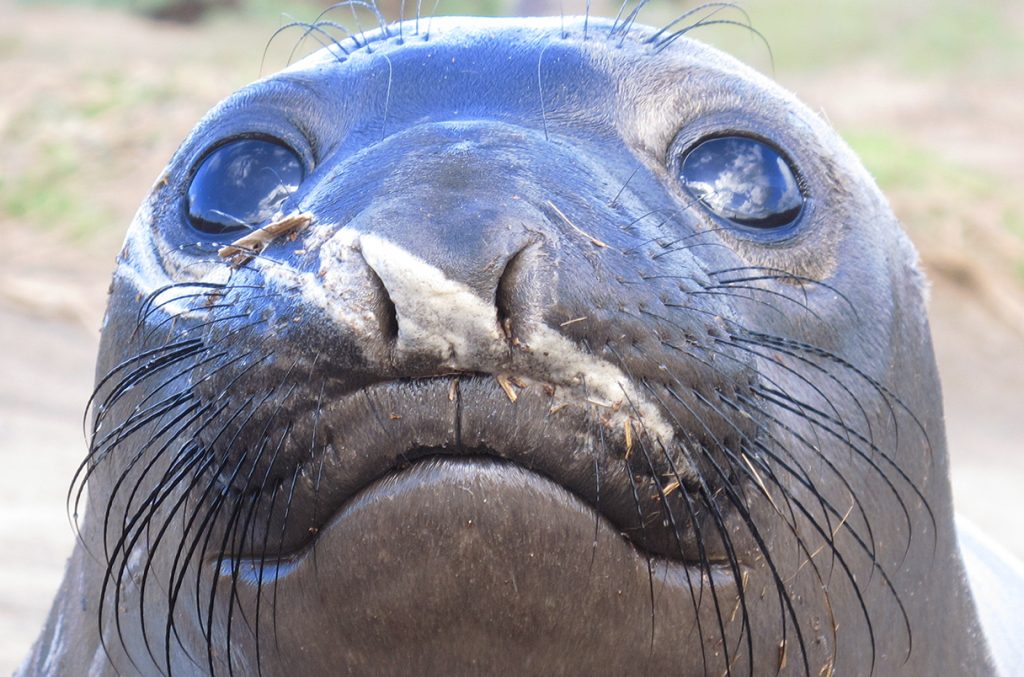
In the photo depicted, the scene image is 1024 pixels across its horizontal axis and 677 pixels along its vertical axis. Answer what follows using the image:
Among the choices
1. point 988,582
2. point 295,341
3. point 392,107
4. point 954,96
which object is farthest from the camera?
point 954,96

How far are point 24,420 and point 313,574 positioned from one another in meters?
7.67

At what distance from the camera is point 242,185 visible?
101 inches

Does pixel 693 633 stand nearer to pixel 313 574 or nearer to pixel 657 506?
pixel 657 506

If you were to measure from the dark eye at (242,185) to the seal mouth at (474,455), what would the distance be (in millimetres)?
632

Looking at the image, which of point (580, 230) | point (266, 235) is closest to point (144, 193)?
point (266, 235)

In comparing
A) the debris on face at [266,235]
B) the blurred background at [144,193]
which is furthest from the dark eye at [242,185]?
the blurred background at [144,193]

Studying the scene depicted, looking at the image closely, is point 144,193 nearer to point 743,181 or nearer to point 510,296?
point 743,181

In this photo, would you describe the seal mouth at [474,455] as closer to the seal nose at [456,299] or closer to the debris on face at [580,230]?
the seal nose at [456,299]

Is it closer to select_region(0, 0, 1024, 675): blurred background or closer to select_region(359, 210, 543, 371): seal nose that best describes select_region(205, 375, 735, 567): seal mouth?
select_region(359, 210, 543, 371): seal nose

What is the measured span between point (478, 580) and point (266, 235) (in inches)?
24.9

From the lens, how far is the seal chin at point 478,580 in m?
1.93

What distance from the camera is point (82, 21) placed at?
59.7 feet

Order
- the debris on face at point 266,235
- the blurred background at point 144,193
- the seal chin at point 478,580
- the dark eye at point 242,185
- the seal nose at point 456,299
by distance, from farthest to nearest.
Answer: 1. the blurred background at point 144,193
2. the dark eye at point 242,185
3. the debris on face at point 266,235
4. the seal chin at point 478,580
5. the seal nose at point 456,299

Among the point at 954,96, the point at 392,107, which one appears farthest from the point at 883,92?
the point at 392,107
